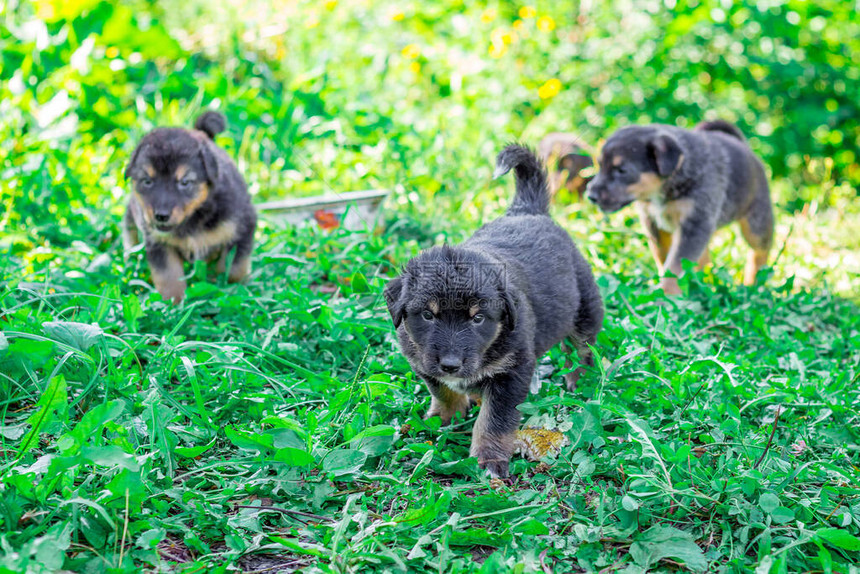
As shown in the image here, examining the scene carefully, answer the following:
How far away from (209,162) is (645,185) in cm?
348

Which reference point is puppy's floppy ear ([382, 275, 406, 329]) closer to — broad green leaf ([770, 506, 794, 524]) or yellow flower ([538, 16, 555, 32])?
broad green leaf ([770, 506, 794, 524])

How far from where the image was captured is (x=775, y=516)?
2982mm

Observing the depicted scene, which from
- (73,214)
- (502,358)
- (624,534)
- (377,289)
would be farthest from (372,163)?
(624,534)

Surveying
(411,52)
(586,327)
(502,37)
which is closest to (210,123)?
(586,327)

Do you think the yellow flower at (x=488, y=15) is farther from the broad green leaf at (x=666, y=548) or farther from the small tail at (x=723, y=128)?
the broad green leaf at (x=666, y=548)

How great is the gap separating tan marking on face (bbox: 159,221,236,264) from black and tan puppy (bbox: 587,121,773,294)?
9.73 feet

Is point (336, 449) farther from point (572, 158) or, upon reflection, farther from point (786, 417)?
point (572, 158)

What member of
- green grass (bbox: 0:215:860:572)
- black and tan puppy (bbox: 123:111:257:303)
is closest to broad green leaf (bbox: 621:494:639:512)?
green grass (bbox: 0:215:860:572)

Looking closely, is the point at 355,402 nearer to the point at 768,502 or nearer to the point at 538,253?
the point at 538,253

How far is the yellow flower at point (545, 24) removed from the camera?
10.5 meters

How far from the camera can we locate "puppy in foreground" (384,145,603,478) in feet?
10.6

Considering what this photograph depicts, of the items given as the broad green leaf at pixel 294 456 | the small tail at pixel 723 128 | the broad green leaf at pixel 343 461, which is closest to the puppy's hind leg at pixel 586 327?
the broad green leaf at pixel 343 461

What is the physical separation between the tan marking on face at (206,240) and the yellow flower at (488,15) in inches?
254

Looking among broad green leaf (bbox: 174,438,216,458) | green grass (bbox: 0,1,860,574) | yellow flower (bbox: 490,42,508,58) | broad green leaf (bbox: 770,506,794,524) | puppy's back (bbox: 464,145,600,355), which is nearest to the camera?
green grass (bbox: 0,1,860,574)
